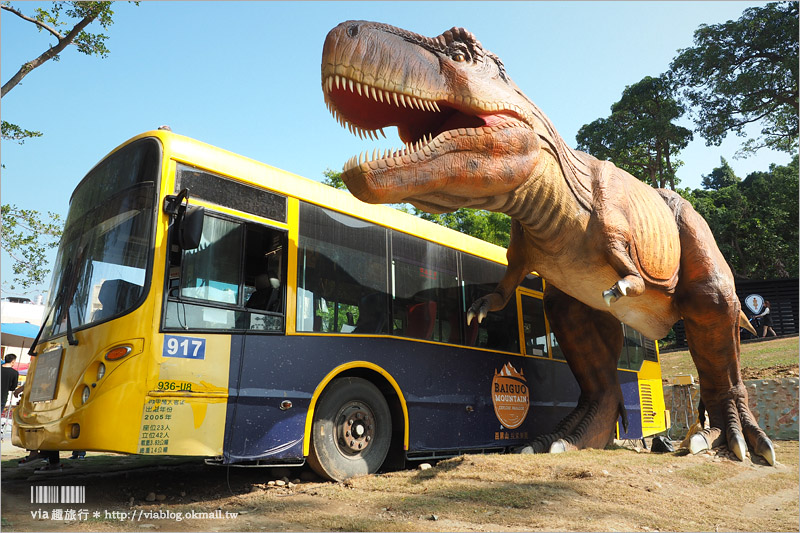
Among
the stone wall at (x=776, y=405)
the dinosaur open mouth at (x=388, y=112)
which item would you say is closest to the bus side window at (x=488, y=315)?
the dinosaur open mouth at (x=388, y=112)

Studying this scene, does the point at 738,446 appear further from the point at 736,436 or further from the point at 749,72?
the point at 749,72

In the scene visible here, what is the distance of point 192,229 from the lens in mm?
4039

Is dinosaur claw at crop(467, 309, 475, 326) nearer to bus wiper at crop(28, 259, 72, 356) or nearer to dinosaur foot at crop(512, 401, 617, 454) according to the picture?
dinosaur foot at crop(512, 401, 617, 454)

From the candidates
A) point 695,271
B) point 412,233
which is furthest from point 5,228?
point 695,271

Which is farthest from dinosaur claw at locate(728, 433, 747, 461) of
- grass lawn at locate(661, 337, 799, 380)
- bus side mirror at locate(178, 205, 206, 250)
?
grass lawn at locate(661, 337, 799, 380)

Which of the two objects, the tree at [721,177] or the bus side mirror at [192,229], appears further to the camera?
the tree at [721,177]

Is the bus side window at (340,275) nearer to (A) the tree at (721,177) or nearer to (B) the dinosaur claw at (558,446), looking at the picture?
(B) the dinosaur claw at (558,446)

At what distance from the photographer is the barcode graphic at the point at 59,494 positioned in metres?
4.18

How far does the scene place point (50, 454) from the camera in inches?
210

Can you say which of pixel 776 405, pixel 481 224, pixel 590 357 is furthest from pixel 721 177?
pixel 590 357

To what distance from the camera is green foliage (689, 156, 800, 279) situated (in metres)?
25.8

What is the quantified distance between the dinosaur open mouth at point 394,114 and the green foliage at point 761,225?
83.3 feet

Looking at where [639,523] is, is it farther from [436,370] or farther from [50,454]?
[50,454]

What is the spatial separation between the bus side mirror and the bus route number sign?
0.66 metres
